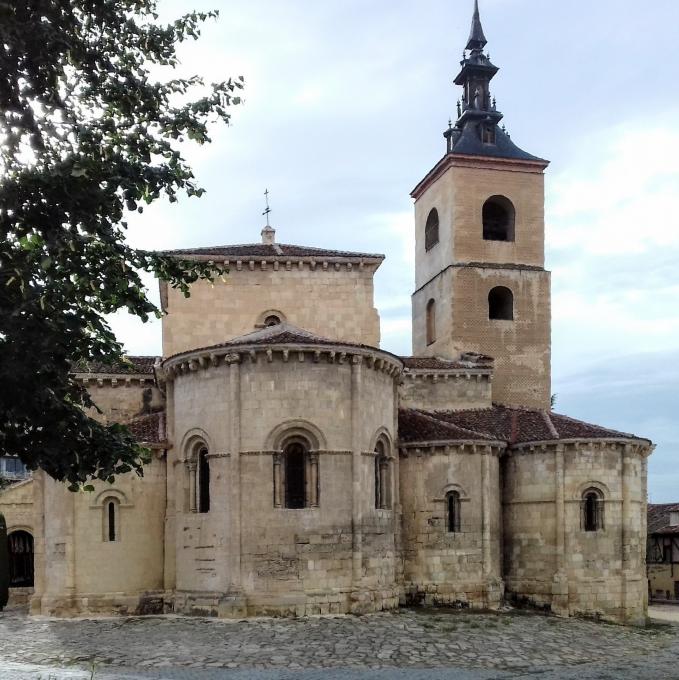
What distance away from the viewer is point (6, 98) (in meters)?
10.5

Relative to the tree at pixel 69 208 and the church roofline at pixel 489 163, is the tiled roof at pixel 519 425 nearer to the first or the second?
the church roofline at pixel 489 163

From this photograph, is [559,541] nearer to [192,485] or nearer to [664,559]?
[192,485]

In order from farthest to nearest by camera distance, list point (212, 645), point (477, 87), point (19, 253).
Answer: point (477, 87) → point (212, 645) → point (19, 253)

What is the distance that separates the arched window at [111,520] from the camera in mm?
21578

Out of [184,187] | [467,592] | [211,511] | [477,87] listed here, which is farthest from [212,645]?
[477,87]

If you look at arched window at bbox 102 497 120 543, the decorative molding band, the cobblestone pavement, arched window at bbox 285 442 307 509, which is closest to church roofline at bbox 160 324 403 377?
the decorative molding band

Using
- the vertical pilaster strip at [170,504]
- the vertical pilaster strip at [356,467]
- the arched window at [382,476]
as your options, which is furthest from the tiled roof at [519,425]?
the vertical pilaster strip at [170,504]

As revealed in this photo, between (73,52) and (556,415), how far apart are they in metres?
19.3

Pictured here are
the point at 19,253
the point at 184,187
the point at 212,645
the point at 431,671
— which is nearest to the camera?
the point at 19,253

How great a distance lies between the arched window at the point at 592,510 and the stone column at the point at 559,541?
63 centimetres

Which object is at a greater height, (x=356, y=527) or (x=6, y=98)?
(x=6, y=98)

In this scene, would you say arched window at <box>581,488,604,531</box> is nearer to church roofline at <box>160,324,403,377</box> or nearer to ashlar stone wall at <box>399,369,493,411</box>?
ashlar stone wall at <box>399,369,493,411</box>

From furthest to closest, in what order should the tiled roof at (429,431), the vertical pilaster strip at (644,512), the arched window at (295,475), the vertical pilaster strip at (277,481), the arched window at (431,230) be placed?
the arched window at (431,230), the vertical pilaster strip at (644,512), the tiled roof at (429,431), the arched window at (295,475), the vertical pilaster strip at (277,481)

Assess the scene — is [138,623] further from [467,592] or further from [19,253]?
[19,253]
